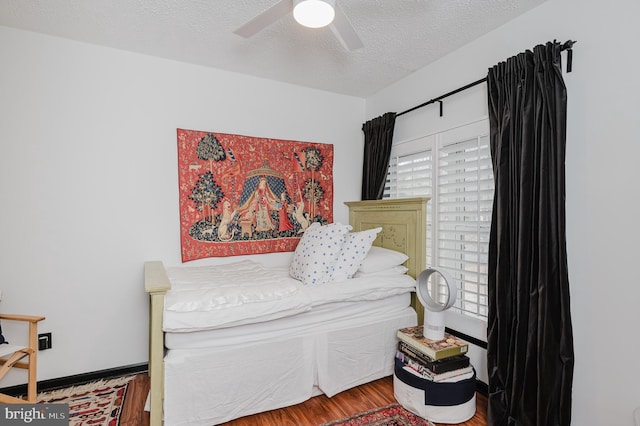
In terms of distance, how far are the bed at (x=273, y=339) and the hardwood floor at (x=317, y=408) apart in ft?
0.18

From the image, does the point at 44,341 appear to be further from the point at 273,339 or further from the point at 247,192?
the point at 247,192

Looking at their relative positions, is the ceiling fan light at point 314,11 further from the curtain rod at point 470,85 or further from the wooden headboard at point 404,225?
the wooden headboard at point 404,225

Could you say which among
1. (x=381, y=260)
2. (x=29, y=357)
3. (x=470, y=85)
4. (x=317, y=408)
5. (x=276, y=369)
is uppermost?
(x=470, y=85)

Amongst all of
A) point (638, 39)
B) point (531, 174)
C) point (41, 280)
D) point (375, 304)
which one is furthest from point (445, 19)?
point (41, 280)

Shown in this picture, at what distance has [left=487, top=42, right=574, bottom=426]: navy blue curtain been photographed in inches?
66.9

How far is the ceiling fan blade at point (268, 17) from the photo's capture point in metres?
1.48

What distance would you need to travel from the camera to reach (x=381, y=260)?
2.57 m

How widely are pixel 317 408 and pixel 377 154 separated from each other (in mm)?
2177

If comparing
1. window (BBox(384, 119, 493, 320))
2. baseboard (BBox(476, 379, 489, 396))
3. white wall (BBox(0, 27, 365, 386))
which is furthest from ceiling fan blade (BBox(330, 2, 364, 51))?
baseboard (BBox(476, 379, 489, 396))

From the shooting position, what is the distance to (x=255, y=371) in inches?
78.0

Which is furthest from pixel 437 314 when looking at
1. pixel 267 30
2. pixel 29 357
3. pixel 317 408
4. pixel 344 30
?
pixel 29 357

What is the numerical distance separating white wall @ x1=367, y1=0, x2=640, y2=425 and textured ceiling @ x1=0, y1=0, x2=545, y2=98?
43 cm

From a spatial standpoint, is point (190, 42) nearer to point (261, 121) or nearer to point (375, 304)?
point (261, 121)

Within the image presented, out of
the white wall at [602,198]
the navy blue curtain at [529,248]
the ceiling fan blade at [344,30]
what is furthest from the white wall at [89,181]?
the white wall at [602,198]
